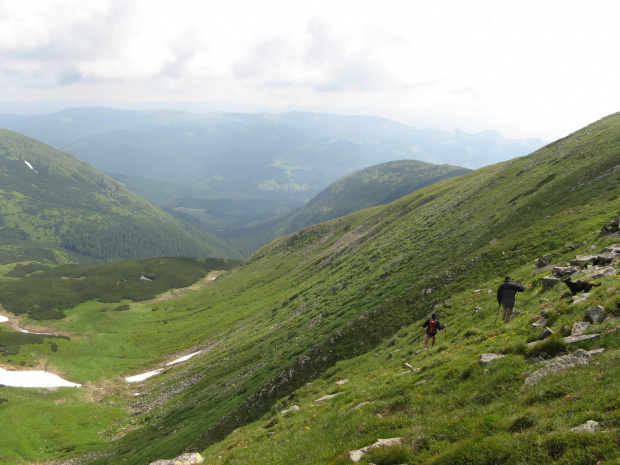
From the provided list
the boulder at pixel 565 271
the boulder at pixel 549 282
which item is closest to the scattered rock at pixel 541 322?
the boulder at pixel 549 282

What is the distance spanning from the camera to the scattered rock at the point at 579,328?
15.2 metres

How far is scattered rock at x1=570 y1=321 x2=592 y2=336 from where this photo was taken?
597 inches

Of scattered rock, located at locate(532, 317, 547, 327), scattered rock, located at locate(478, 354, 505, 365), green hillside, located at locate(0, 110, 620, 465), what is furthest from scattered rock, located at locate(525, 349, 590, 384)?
scattered rock, located at locate(532, 317, 547, 327)

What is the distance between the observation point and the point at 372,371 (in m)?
27.0

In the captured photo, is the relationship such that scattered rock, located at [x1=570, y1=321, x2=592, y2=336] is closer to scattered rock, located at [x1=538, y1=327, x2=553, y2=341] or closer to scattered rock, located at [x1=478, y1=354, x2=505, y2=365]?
scattered rock, located at [x1=538, y1=327, x2=553, y2=341]

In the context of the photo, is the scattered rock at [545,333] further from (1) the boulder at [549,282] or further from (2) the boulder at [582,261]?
(2) the boulder at [582,261]

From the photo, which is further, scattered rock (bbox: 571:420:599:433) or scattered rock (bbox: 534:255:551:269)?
scattered rock (bbox: 534:255:551:269)

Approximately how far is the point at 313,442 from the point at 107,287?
653ft

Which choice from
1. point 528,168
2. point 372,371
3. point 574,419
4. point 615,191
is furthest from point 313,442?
point 528,168

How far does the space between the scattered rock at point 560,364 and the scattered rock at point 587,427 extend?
11.4 feet

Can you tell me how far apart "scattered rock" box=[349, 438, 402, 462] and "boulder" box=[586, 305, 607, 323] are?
33.1 ft

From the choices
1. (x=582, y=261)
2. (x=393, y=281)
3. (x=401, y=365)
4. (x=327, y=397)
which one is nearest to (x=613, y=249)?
(x=582, y=261)

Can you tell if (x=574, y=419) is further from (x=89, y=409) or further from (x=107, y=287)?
(x=107, y=287)

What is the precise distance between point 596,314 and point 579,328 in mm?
1041
